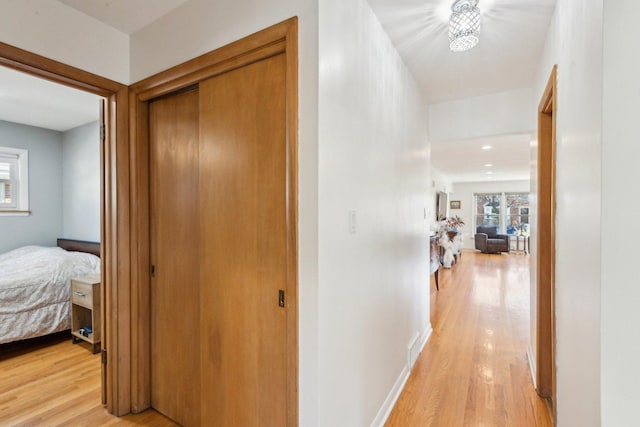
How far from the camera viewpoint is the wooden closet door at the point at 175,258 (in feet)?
5.76

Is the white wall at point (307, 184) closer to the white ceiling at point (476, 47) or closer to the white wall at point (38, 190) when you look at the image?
the white ceiling at point (476, 47)

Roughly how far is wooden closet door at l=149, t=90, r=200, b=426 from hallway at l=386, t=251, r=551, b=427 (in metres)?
1.30

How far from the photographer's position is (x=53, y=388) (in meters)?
2.24

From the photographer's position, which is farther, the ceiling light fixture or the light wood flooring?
the light wood flooring

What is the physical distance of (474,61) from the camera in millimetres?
2289

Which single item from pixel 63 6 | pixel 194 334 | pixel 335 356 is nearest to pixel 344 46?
pixel 335 356

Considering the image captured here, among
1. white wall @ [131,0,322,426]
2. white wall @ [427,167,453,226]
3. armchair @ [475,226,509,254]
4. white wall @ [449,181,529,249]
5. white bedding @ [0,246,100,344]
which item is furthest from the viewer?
white wall @ [449,181,529,249]

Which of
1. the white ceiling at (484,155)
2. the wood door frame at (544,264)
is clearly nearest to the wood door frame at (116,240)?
the wood door frame at (544,264)

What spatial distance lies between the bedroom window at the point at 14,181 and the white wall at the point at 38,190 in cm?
5

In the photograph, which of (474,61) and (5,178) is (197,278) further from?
(5,178)

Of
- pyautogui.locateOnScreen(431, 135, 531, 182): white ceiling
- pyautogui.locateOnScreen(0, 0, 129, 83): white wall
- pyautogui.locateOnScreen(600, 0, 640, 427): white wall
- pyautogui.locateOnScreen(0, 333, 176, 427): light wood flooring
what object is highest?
pyautogui.locateOnScreen(431, 135, 531, 182): white ceiling

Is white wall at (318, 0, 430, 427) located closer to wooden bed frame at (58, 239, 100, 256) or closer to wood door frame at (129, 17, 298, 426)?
wood door frame at (129, 17, 298, 426)

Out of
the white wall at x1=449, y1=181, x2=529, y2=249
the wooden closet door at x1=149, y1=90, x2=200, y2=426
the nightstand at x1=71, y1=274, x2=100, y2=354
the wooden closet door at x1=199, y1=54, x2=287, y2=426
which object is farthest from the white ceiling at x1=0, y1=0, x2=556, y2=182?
the white wall at x1=449, y1=181, x2=529, y2=249

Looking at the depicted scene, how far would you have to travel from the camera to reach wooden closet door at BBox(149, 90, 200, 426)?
176 cm
